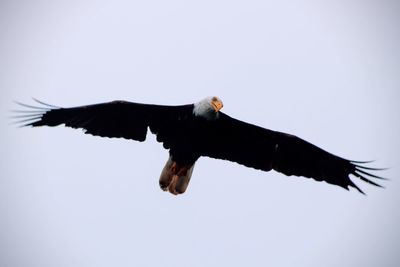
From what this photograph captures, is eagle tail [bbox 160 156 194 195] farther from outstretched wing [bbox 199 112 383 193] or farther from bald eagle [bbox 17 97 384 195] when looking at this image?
outstretched wing [bbox 199 112 383 193]

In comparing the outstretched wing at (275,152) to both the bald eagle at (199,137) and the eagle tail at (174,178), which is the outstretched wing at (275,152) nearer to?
the bald eagle at (199,137)

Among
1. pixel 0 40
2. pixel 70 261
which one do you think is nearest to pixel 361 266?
pixel 70 261

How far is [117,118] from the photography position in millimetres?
8844

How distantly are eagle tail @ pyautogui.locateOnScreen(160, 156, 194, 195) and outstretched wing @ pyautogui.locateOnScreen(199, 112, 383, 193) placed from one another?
0.47 metres

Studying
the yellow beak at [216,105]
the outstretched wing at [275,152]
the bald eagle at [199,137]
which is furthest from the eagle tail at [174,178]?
the yellow beak at [216,105]

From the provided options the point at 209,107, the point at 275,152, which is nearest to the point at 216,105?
the point at 209,107

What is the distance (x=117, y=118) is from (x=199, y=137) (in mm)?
1428

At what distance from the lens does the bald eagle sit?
8656mm

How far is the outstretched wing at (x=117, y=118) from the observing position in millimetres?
8656

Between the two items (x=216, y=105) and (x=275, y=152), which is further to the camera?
(x=275, y=152)

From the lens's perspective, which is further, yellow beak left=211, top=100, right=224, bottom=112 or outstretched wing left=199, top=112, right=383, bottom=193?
outstretched wing left=199, top=112, right=383, bottom=193

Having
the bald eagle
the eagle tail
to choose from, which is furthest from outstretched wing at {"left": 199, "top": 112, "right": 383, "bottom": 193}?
the eagle tail

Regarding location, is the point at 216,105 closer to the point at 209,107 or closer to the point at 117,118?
the point at 209,107

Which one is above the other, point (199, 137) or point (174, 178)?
point (199, 137)
